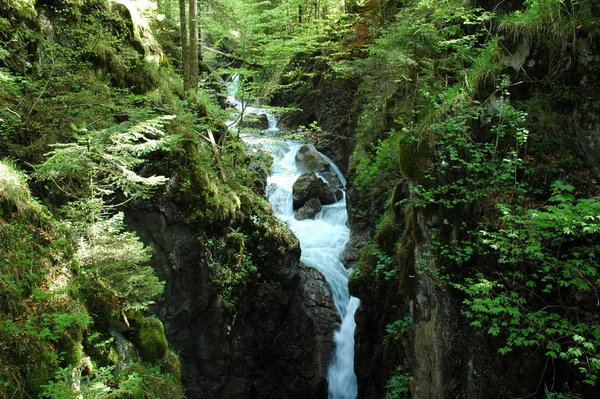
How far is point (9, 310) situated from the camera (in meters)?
3.25

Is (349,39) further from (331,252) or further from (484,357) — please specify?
(484,357)

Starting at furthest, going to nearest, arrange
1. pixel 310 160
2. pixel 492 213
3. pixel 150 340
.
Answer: pixel 310 160
pixel 150 340
pixel 492 213

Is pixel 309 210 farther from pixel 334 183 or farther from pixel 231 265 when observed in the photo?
pixel 231 265

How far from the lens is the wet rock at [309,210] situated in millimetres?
15594

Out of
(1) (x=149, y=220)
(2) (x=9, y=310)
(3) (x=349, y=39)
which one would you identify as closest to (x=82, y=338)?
(2) (x=9, y=310)

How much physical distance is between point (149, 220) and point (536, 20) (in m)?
7.65

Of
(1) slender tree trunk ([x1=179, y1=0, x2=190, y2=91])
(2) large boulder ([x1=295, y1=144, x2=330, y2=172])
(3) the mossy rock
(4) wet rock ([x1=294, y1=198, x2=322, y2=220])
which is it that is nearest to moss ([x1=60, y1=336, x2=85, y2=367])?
(3) the mossy rock

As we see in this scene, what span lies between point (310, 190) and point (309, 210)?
95 centimetres

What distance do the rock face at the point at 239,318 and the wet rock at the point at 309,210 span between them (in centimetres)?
352

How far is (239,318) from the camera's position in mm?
9789

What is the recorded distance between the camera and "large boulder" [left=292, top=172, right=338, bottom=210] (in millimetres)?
Answer: 16047

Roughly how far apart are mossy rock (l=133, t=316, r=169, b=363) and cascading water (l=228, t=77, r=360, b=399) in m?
6.27

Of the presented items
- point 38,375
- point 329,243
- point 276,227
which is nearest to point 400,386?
point 276,227

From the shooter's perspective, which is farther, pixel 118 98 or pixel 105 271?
pixel 118 98
